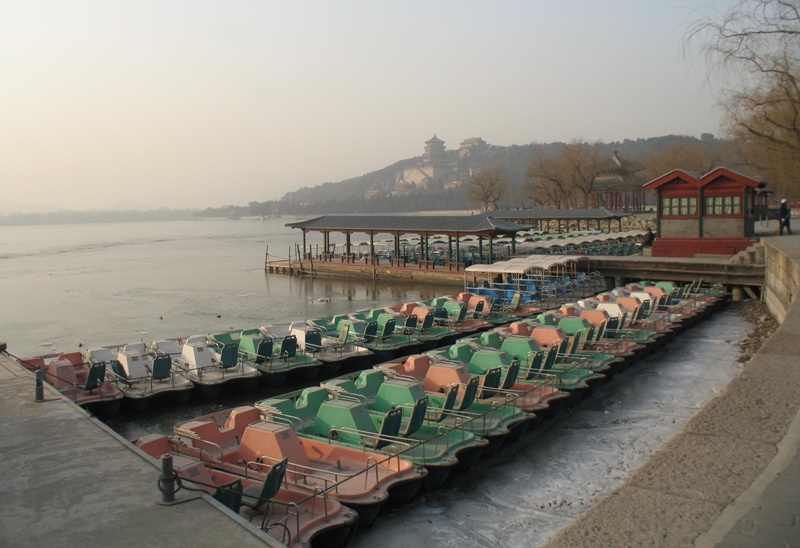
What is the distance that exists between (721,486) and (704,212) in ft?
106

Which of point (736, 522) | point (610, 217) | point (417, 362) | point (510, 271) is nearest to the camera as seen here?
point (736, 522)

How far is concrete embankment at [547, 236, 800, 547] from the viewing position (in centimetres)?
534

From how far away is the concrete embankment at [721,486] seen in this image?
5.34 metres

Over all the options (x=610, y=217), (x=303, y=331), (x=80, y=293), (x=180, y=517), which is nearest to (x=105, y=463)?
(x=180, y=517)

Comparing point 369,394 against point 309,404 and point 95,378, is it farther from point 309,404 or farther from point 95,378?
point 95,378

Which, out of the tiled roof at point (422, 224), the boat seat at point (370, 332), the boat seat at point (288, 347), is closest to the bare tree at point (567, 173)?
the tiled roof at point (422, 224)

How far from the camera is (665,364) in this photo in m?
20.7

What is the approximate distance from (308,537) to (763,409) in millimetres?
5514

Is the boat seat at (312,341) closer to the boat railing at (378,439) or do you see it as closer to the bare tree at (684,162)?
the boat railing at (378,439)

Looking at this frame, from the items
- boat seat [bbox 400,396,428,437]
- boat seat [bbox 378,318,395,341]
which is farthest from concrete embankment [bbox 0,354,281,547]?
boat seat [bbox 378,318,395,341]

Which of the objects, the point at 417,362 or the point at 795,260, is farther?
the point at 795,260

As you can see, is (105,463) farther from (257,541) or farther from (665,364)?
(665,364)

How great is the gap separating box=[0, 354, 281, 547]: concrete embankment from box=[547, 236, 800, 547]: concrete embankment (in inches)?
120

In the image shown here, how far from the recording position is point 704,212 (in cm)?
3562
